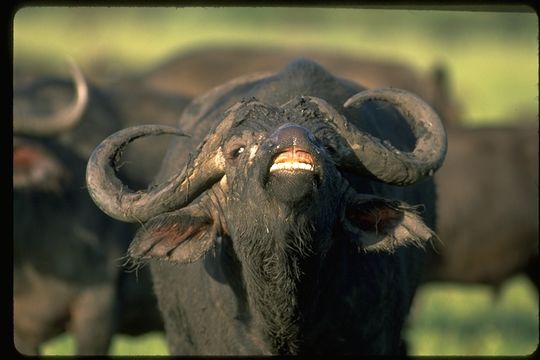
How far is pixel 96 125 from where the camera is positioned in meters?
10.3

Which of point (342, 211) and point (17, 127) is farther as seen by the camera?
point (17, 127)

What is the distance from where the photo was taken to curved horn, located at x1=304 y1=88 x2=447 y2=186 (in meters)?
5.37

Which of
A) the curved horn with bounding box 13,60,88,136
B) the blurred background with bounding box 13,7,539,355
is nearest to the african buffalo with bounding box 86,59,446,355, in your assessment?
the curved horn with bounding box 13,60,88,136

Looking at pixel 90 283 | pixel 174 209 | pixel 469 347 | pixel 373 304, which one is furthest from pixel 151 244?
pixel 469 347

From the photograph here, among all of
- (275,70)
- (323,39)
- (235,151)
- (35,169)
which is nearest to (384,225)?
(235,151)

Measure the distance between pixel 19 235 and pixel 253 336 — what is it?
4.26m

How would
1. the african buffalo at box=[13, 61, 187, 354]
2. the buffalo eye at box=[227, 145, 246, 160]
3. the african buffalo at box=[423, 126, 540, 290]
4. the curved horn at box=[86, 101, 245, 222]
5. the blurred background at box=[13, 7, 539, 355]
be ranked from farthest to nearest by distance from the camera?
the blurred background at box=[13, 7, 539, 355] → the african buffalo at box=[423, 126, 540, 290] → the african buffalo at box=[13, 61, 187, 354] → the curved horn at box=[86, 101, 245, 222] → the buffalo eye at box=[227, 145, 246, 160]

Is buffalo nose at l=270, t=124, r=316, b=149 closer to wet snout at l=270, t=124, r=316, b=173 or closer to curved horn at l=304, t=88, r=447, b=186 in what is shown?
wet snout at l=270, t=124, r=316, b=173

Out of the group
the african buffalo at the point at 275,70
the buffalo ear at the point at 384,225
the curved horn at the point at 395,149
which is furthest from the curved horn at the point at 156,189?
the african buffalo at the point at 275,70

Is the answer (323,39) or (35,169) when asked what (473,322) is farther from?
(323,39)

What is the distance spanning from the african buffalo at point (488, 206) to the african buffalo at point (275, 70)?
4.74ft

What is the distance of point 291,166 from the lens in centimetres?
476

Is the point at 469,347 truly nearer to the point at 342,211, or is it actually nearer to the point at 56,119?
the point at 56,119

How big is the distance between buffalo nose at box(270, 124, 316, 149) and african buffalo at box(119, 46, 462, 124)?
30.6 feet
